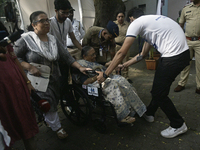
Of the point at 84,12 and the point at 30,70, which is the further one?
the point at 84,12

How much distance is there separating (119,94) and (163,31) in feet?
3.52

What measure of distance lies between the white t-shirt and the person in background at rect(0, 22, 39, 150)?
141 cm

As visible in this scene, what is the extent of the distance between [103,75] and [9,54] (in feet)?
3.84

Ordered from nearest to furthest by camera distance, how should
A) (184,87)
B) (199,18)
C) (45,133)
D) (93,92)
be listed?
(93,92) → (45,133) → (199,18) → (184,87)

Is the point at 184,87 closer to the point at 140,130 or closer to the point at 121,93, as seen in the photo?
the point at 140,130

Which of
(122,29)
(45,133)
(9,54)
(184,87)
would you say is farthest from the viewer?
(122,29)

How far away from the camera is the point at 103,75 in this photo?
2139mm

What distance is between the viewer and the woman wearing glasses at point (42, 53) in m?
2.13

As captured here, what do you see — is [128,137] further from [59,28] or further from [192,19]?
[192,19]

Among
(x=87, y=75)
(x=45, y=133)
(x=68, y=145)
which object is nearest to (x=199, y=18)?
(x=87, y=75)

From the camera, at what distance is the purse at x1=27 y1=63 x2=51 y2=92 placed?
6.96ft

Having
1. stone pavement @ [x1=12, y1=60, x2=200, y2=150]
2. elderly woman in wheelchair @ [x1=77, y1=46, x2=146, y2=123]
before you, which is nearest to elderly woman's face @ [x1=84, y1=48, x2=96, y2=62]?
elderly woman in wheelchair @ [x1=77, y1=46, x2=146, y2=123]

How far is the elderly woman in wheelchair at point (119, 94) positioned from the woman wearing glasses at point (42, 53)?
0.50 meters

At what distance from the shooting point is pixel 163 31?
6.53 ft
